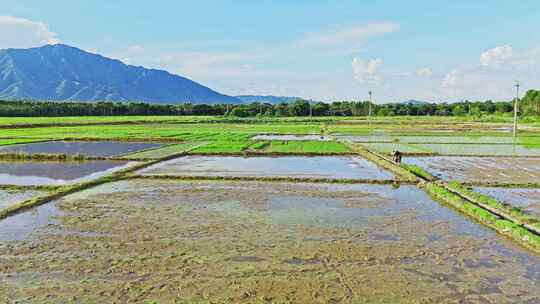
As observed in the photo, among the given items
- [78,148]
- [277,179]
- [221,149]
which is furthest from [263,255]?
[78,148]

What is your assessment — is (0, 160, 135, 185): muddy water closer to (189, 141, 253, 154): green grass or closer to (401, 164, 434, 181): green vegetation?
(189, 141, 253, 154): green grass

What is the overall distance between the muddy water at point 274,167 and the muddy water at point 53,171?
2.09m

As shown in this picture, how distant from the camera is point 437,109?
9469cm

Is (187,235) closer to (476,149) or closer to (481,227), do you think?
(481,227)

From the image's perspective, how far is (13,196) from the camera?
11930 millimetres

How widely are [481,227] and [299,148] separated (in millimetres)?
15744

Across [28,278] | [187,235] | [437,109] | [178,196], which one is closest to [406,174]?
[178,196]

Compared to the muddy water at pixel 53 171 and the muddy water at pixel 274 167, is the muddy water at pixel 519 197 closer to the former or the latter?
the muddy water at pixel 274 167

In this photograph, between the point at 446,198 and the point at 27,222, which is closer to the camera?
the point at 27,222

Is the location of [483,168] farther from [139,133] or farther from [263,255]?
[139,133]

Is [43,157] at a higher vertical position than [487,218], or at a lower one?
higher

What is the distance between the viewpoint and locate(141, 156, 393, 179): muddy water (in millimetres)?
15992

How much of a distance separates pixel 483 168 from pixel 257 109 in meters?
73.9

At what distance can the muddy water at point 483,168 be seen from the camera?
1509 cm
